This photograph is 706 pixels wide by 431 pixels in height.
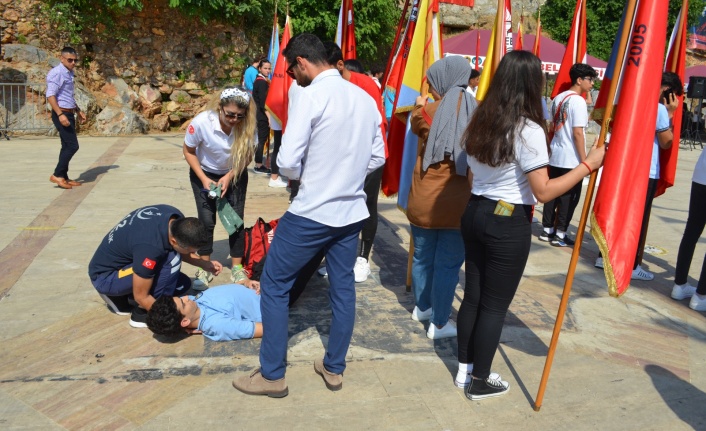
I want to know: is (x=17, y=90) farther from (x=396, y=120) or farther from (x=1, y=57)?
(x=396, y=120)

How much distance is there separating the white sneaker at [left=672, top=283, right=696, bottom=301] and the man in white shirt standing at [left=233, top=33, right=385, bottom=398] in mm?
3225

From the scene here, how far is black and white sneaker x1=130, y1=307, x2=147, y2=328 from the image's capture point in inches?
154

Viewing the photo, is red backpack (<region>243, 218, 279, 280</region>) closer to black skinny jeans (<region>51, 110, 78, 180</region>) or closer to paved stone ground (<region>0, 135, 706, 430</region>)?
paved stone ground (<region>0, 135, 706, 430</region>)

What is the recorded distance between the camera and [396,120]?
4762 millimetres

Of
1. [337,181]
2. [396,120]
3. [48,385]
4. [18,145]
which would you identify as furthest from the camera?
[18,145]

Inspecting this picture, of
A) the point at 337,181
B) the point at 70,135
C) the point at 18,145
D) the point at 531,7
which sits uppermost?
the point at 531,7

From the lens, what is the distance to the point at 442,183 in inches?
145

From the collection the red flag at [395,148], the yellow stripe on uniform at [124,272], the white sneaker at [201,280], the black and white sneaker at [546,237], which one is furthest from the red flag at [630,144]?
the black and white sneaker at [546,237]

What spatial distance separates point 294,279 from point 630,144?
6.04 ft

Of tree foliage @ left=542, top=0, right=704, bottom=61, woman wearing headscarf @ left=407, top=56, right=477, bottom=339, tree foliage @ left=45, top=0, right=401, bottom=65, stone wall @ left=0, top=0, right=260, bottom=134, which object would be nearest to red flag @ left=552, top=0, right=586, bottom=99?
woman wearing headscarf @ left=407, top=56, right=477, bottom=339

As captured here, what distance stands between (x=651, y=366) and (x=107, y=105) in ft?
44.5

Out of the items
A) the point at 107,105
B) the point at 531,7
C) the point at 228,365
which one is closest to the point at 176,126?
the point at 107,105

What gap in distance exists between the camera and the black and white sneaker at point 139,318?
12.8 feet

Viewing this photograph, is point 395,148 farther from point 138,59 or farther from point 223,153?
point 138,59
